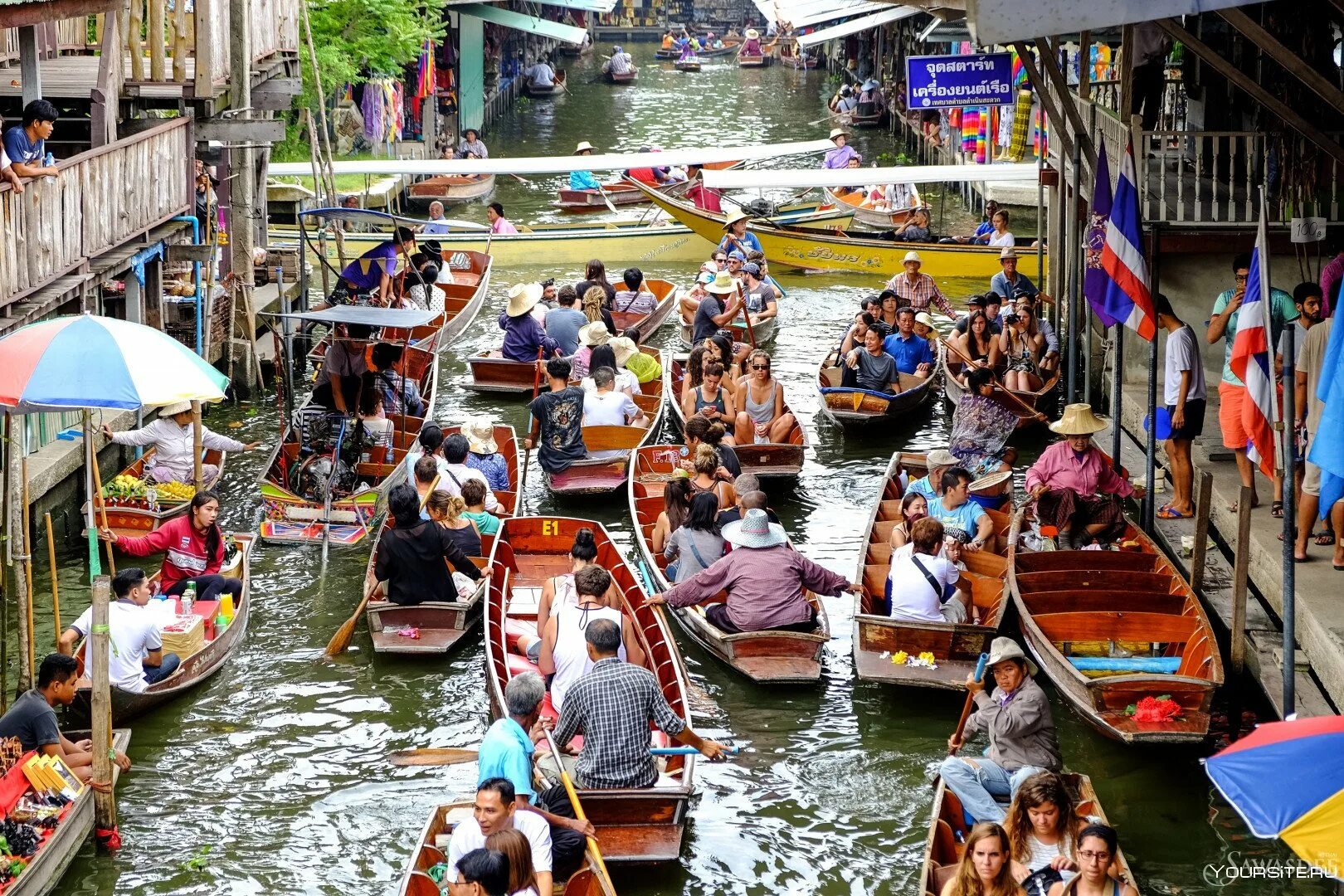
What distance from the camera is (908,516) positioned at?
13.1 meters

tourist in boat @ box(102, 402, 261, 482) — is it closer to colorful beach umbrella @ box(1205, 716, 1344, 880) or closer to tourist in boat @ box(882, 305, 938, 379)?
tourist in boat @ box(882, 305, 938, 379)

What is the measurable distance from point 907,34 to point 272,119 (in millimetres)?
27969

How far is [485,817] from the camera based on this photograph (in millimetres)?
7848

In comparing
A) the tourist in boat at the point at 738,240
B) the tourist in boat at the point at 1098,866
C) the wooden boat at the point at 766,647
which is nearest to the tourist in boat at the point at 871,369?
the tourist in boat at the point at 738,240

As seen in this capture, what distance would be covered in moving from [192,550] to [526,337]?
761 centimetres

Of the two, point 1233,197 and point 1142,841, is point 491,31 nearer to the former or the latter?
point 1233,197

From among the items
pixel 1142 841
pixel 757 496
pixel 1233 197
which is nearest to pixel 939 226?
pixel 1233 197

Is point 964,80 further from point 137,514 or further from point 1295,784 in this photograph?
point 1295,784

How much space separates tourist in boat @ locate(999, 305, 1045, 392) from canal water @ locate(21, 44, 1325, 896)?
340cm

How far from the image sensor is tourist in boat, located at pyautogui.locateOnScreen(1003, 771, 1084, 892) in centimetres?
802

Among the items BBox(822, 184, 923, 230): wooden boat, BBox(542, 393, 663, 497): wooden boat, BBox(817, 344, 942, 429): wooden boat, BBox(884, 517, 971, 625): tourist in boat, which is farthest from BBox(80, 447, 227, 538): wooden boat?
BBox(822, 184, 923, 230): wooden boat

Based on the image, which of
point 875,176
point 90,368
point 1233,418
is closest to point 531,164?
point 875,176

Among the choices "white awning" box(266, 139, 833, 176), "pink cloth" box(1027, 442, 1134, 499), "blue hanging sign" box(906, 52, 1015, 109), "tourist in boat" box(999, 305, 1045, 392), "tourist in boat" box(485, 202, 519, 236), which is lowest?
"pink cloth" box(1027, 442, 1134, 499)

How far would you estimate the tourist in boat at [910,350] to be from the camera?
61.5ft
